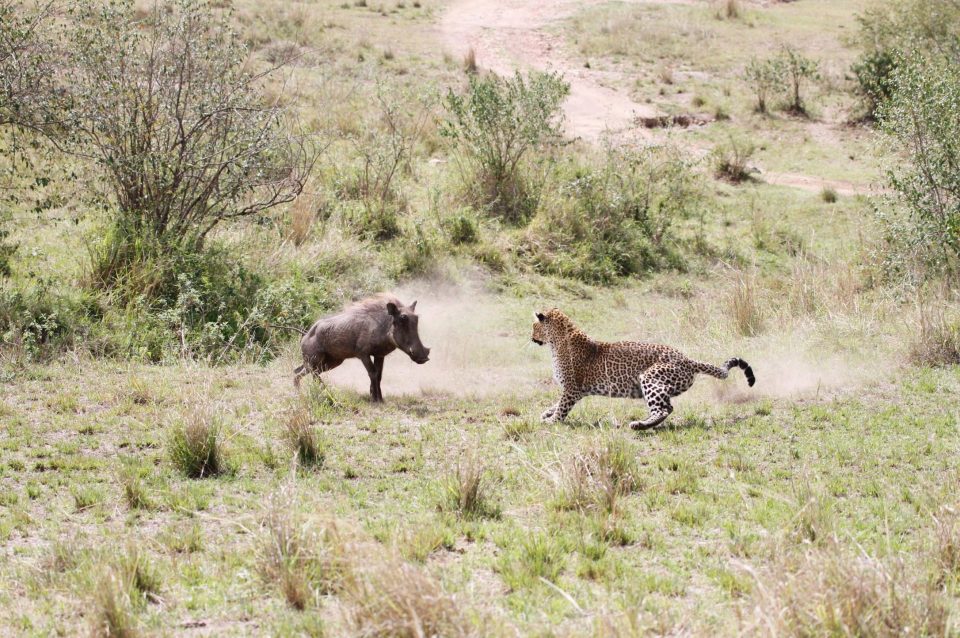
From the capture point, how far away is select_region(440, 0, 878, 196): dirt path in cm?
2752

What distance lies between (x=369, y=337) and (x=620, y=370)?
2978mm

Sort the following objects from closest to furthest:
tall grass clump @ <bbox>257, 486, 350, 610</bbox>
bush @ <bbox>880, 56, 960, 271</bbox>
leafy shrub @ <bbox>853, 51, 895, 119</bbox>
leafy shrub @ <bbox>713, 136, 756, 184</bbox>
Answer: tall grass clump @ <bbox>257, 486, 350, 610</bbox> → bush @ <bbox>880, 56, 960, 271</bbox> → leafy shrub @ <bbox>713, 136, 756, 184</bbox> → leafy shrub @ <bbox>853, 51, 895, 119</bbox>

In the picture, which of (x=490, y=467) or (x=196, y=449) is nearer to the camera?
(x=196, y=449)

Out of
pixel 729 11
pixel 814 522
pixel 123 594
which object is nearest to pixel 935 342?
pixel 814 522

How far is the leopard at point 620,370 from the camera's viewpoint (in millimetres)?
10781

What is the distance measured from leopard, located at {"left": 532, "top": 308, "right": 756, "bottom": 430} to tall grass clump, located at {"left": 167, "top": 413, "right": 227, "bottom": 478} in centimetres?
371

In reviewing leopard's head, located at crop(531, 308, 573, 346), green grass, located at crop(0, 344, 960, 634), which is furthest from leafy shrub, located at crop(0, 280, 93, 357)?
leopard's head, located at crop(531, 308, 573, 346)

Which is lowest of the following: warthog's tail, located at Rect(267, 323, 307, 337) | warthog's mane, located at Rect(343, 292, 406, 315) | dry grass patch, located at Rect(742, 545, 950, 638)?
warthog's tail, located at Rect(267, 323, 307, 337)

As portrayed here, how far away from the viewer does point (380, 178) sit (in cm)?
2105

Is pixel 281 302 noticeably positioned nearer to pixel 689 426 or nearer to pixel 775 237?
pixel 689 426

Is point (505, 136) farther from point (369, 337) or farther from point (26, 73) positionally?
point (369, 337)

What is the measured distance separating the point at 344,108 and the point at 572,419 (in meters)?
16.4

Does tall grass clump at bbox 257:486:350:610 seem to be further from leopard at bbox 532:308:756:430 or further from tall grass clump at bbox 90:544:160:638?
leopard at bbox 532:308:756:430

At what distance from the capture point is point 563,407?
11.1 m
